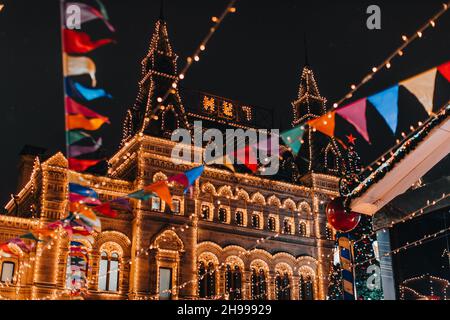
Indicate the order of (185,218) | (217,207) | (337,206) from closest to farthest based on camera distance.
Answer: (337,206) < (185,218) < (217,207)

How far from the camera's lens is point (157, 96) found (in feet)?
98.4

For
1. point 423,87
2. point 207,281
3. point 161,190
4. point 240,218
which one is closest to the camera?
point 423,87

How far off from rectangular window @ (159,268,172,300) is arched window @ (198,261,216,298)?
5.94ft

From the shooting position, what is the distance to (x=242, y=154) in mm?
17266

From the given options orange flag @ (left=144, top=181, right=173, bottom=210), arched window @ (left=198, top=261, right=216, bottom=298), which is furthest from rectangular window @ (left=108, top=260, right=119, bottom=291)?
orange flag @ (left=144, top=181, right=173, bottom=210)

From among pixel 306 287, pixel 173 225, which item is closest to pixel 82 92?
pixel 173 225

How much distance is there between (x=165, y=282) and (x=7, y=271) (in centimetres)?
760

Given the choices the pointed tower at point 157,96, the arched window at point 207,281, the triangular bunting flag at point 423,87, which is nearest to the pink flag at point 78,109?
the triangular bunting flag at point 423,87

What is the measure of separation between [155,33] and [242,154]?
17.4 metres

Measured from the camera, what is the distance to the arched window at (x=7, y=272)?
24.7 m

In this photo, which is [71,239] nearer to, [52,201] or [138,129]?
[52,201]

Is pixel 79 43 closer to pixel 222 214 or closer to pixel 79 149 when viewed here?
pixel 79 149

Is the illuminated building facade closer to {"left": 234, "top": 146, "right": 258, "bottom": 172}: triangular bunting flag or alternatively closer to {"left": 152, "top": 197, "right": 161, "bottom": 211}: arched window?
{"left": 152, "top": 197, "right": 161, "bottom": 211}: arched window
